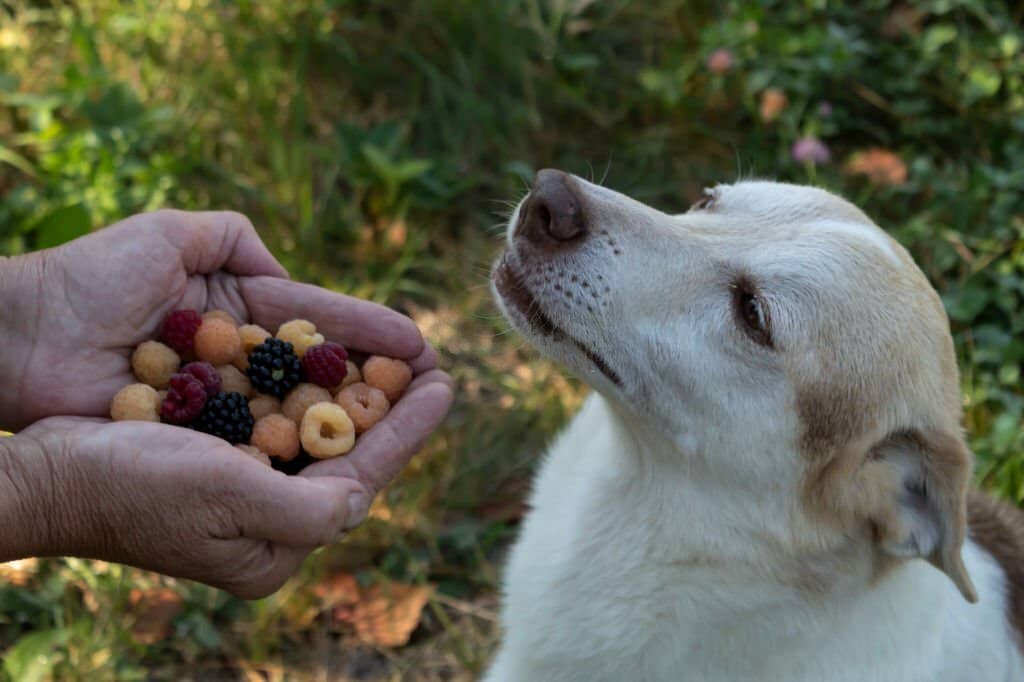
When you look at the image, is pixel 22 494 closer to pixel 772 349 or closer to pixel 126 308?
pixel 126 308

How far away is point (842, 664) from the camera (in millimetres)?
2654

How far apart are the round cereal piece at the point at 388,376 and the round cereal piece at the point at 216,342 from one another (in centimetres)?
36

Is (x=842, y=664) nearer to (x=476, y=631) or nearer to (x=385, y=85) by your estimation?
(x=476, y=631)

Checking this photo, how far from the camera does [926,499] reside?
256cm

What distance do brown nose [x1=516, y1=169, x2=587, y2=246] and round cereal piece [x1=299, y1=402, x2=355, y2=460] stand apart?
2.11ft

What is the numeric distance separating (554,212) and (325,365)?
2.36ft

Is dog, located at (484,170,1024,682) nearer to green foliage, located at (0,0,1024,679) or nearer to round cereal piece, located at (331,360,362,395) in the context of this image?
round cereal piece, located at (331,360,362,395)

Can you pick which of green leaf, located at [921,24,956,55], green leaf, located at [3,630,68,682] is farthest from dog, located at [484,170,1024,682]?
green leaf, located at [921,24,956,55]

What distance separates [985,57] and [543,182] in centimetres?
370

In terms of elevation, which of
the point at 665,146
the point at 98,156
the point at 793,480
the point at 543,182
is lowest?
the point at 665,146

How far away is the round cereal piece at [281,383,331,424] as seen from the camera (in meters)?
2.81

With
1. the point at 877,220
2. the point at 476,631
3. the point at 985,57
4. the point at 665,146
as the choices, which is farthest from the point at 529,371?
the point at 985,57

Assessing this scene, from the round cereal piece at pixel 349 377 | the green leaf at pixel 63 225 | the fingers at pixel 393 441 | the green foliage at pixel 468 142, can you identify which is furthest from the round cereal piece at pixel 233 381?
the green leaf at pixel 63 225

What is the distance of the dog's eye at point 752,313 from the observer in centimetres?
258
